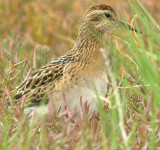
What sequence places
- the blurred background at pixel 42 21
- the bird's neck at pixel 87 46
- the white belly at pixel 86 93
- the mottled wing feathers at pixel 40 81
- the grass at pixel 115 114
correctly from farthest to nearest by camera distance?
the blurred background at pixel 42 21
the bird's neck at pixel 87 46
the mottled wing feathers at pixel 40 81
the white belly at pixel 86 93
the grass at pixel 115 114

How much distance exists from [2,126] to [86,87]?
1092 mm

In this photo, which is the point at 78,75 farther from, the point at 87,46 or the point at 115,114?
the point at 115,114

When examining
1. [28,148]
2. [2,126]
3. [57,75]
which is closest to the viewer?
[28,148]

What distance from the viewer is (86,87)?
15.4 ft

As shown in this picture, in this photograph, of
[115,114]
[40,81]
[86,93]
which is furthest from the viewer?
Answer: [40,81]

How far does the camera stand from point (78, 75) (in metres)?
4.83

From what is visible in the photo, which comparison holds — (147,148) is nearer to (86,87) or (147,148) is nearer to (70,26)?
(86,87)

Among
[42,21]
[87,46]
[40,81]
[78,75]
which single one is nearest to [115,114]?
[78,75]

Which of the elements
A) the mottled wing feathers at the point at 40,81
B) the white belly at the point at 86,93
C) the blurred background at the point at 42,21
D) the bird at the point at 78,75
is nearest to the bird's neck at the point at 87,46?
the bird at the point at 78,75

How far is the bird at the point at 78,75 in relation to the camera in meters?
4.68

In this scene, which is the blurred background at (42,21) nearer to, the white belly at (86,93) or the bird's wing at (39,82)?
the bird's wing at (39,82)

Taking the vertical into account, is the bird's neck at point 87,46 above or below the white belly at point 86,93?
above

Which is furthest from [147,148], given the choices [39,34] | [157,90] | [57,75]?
[39,34]

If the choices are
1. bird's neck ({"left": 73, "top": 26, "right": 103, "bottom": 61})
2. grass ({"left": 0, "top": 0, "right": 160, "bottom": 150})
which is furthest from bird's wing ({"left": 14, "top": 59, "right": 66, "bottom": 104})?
bird's neck ({"left": 73, "top": 26, "right": 103, "bottom": 61})
